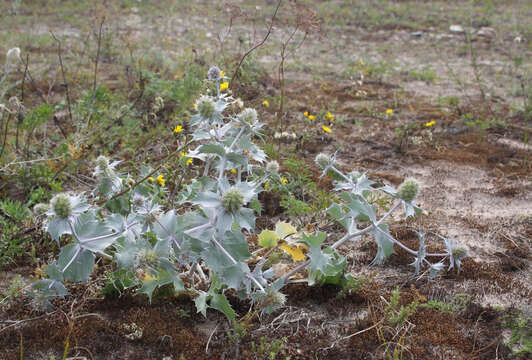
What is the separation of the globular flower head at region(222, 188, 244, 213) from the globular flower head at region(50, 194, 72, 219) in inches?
24.0

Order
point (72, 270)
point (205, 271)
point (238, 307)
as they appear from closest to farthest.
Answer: point (72, 270) → point (238, 307) → point (205, 271)

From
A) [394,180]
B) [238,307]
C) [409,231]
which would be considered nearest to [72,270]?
[238,307]

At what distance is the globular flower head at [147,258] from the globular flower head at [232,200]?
1.17 ft

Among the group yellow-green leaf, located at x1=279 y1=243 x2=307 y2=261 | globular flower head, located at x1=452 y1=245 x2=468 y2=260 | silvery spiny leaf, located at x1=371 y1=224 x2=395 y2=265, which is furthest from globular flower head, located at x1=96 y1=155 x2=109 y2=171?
globular flower head, located at x1=452 y1=245 x2=468 y2=260

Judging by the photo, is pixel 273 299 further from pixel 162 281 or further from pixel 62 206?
pixel 62 206

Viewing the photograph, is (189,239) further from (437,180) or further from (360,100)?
(360,100)

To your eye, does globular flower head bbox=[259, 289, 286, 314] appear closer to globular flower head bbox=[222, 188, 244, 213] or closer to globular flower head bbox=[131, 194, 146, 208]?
globular flower head bbox=[222, 188, 244, 213]

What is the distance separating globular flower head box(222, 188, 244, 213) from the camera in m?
1.57

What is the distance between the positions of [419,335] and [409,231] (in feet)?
3.55

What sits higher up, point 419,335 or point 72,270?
point 72,270

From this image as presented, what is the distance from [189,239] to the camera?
5.37 feet

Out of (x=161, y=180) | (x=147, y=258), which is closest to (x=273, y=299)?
(x=147, y=258)

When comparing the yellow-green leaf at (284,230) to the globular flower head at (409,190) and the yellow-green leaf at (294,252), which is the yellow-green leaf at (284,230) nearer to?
the yellow-green leaf at (294,252)

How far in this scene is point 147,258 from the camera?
5.33 ft
